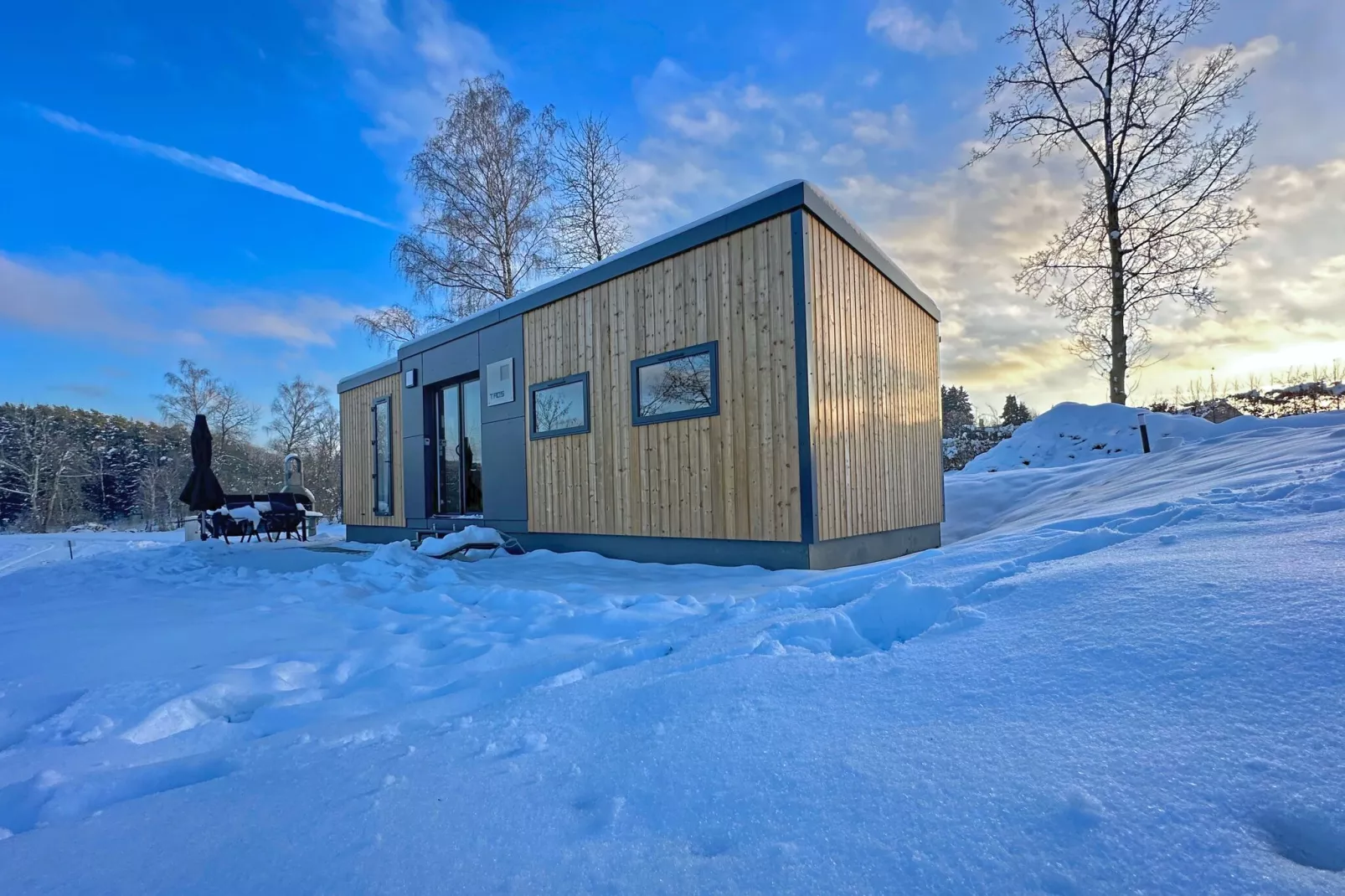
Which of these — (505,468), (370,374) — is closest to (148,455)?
(370,374)

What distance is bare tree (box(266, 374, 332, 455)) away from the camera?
25.0 metres

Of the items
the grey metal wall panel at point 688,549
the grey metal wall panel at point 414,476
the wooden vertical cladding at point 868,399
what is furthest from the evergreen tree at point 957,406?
the grey metal wall panel at point 414,476

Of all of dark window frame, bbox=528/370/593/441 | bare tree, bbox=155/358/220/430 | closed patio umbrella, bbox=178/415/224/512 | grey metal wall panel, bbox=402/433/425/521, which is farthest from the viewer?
bare tree, bbox=155/358/220/430

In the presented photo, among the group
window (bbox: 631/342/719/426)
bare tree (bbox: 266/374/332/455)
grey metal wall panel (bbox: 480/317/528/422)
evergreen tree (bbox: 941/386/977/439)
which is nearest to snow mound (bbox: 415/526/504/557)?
grey metal wall panel (bbox: 480/317/528/422)

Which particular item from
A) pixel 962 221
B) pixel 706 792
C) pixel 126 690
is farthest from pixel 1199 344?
pixel 126 690

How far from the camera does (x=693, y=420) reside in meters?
5.27

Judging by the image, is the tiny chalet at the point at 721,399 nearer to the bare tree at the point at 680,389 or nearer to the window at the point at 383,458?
the bare tree at the point at 680,389

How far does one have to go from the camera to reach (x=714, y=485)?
5090 mm

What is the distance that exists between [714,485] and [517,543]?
279 cm

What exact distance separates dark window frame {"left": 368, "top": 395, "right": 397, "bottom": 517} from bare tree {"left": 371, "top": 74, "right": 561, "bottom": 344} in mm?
4257

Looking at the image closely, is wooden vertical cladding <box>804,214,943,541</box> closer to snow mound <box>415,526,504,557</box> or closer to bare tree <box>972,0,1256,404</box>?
snow mound <box>415,526,504,557</box>

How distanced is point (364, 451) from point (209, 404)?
19228 millimetres

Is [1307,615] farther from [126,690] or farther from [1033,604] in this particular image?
[126,690]

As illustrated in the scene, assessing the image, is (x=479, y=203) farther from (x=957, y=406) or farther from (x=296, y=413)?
(x=957, y=406)
